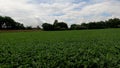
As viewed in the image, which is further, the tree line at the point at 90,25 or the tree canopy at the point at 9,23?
the tree canopy at the point at 9,23

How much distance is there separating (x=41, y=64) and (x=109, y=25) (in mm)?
92936

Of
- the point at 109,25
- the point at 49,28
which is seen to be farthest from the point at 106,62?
the point at 109,25

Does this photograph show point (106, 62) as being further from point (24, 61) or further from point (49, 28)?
point (49, 28)

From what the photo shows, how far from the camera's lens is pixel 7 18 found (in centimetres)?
10131

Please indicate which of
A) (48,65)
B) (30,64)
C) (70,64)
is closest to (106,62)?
(70,64)

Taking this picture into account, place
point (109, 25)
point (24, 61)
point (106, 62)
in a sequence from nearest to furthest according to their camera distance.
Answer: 1. point (106, 62)
2. point (24, 61)
3. point (109, 25)

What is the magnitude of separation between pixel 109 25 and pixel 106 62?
92182mm

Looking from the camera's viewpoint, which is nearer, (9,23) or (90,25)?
(90,25)

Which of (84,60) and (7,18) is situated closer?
(84,60)

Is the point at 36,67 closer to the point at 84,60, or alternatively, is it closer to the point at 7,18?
the point at 84,60

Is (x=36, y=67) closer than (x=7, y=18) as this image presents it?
Yes

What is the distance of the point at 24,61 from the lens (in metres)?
9.00

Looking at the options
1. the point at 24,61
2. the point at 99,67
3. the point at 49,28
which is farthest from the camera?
the point at 49,28

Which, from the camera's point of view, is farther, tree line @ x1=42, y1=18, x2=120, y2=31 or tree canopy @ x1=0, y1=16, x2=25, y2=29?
tree canopy @ x1=0, y1=16, x2=25, y2=29
